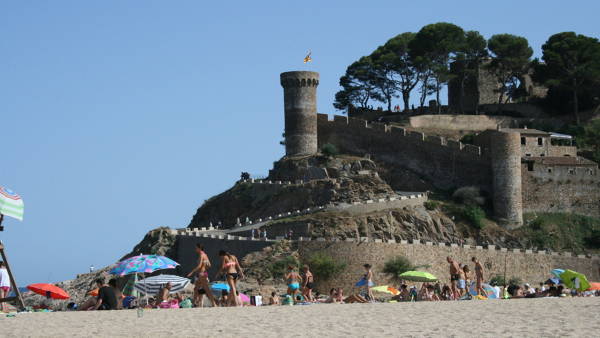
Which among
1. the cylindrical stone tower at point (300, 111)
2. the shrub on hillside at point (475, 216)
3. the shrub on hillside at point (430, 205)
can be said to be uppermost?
the cylindrical stone tower at point (300, 111)

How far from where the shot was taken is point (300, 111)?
66.1 metres

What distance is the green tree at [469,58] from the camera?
71750 millimetres

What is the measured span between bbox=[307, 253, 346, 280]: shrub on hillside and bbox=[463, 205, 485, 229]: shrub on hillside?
13.7 m

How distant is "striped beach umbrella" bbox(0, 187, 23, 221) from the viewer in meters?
24.9

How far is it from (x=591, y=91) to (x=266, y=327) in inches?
2030

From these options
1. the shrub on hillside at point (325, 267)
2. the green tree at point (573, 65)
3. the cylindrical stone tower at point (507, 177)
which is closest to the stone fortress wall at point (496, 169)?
the cylindrical stone tower at point (507, 177)

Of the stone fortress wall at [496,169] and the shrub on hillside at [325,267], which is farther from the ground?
the stone fortress wall at [496,169]

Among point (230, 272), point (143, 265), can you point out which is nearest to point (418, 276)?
point (143, 265)

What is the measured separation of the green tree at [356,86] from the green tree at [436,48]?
3.93 meters

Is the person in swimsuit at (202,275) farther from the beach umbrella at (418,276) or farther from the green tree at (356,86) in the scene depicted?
the green tree at (356,86)

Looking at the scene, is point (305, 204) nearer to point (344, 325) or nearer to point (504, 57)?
point (504, 57)

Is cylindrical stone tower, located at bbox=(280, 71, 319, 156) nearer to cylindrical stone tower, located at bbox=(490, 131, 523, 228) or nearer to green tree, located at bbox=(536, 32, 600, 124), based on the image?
cylindrical stone tower, located at bbox=(490, 131, 523, 228)

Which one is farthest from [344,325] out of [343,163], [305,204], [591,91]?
[591,91]

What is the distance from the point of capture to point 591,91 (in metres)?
69.7
